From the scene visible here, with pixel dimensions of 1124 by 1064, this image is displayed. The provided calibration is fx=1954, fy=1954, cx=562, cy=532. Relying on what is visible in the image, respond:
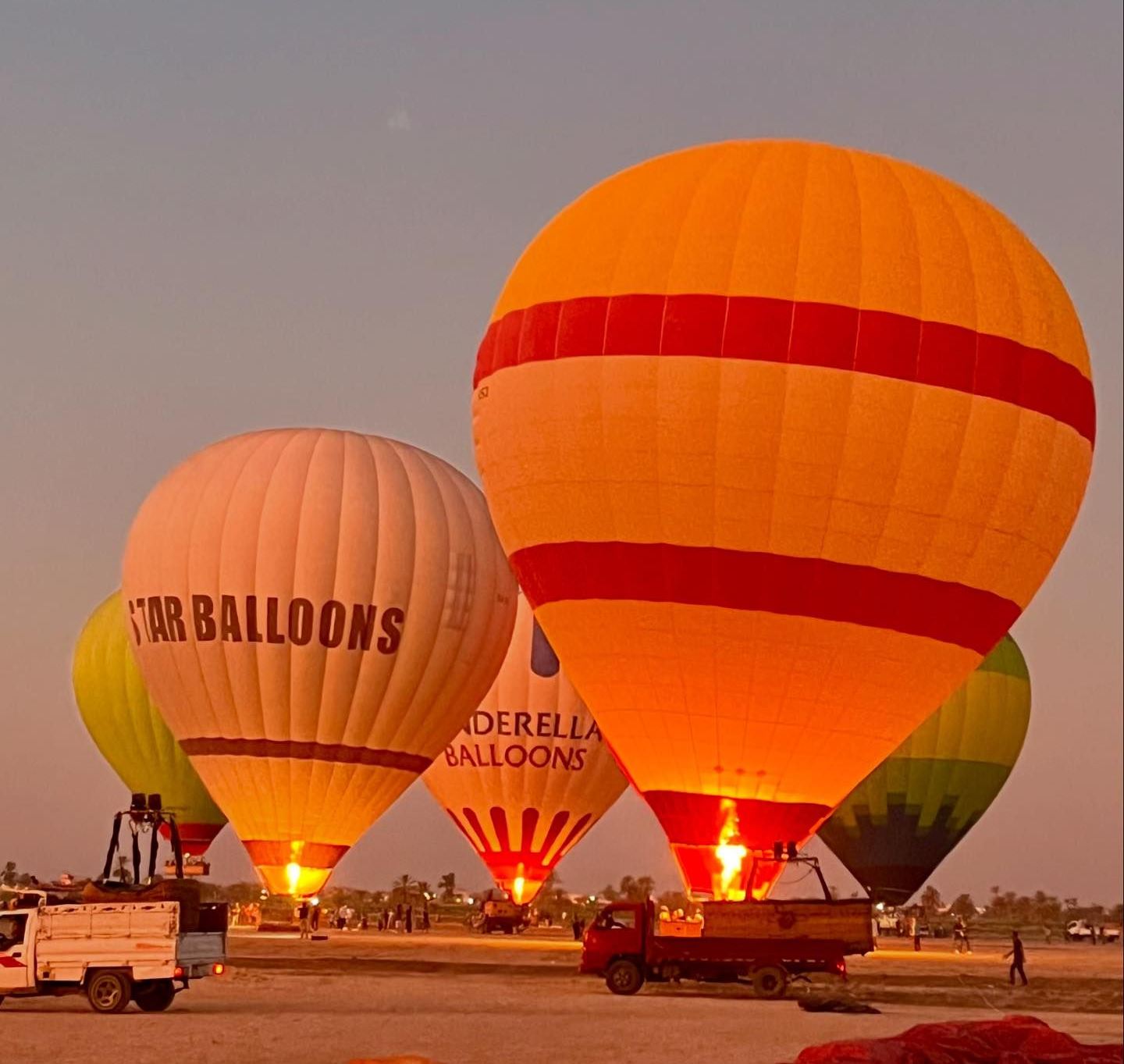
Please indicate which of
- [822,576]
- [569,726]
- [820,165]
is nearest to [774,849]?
[822,576]

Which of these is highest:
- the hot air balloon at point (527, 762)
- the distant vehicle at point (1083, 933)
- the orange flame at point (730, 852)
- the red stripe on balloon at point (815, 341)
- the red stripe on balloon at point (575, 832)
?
the red stripe on balloon at point (815, 341)

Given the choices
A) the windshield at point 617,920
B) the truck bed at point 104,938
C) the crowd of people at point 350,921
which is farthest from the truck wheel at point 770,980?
the crowd of people at point 350,921

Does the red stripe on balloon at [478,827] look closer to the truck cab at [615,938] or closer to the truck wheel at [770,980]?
the truck cab at [615,938]

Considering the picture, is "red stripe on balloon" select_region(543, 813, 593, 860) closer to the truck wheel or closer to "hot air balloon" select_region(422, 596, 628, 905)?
"hot air balloon" select_region(422, 596, 628, 905)

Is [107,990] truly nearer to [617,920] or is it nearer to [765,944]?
[617,920]

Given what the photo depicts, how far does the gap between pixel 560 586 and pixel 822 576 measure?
437cm

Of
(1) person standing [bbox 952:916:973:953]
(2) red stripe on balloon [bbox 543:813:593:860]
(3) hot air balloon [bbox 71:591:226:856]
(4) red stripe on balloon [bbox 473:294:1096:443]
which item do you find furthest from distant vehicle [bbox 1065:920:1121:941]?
(4) red stripe on balloon [bbox 473:294:1096:443]

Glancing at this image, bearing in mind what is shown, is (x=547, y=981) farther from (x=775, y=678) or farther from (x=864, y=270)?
(x=864, y=270)

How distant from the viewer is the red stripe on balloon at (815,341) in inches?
1128

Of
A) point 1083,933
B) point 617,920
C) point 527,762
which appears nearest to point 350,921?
point 527,762

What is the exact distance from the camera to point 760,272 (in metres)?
29.1

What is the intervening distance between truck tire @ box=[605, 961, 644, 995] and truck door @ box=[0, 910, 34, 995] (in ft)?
30.8

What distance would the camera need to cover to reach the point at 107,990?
24.6 m

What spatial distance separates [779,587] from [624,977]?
257 inches
